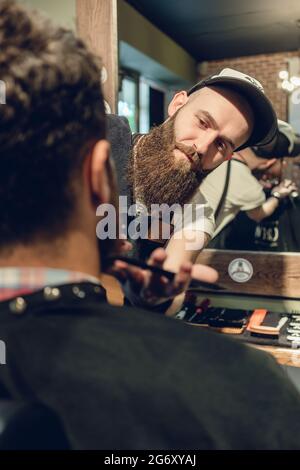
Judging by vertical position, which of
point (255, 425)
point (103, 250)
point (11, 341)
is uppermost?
point (103, 250)

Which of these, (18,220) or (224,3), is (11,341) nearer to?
(18,220)

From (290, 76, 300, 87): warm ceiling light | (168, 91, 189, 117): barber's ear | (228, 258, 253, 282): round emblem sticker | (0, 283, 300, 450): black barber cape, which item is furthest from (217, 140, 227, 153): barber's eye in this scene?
(0, 283, 300, 450): black barber cape

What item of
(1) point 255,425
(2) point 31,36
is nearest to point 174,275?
(1) point 255,425

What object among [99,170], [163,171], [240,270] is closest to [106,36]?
[163,171]

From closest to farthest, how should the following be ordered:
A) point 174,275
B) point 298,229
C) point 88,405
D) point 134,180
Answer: point 88,405 → point 174,275 → point 134,180 → point 298,229

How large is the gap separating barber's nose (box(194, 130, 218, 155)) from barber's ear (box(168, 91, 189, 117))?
8.8 inches

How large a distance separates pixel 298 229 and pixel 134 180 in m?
0.86

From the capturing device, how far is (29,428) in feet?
1.97

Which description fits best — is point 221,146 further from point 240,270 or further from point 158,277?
point 158,277

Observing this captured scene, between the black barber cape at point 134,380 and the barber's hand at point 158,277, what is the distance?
11 cm

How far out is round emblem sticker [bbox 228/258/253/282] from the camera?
7.40 ft

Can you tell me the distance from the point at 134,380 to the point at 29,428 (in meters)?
0.15

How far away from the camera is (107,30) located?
2.24 m

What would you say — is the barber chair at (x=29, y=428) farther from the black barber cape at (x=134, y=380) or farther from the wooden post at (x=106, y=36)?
the wooden post at (x=106, y=36)
